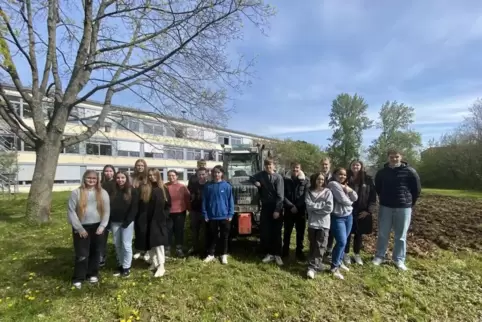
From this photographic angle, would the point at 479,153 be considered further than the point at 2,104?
Yes

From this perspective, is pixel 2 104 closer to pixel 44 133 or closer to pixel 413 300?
pixel 44 133

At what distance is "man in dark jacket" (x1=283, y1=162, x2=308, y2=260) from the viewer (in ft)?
18.3

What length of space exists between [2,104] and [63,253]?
5574 mm

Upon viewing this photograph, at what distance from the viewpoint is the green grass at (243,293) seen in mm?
3994

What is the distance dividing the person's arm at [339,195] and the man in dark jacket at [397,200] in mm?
917

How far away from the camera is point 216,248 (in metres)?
5.75

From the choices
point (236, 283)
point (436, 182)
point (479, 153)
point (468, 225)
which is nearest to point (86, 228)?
point (236, 283)

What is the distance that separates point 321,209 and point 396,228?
1.61 metres

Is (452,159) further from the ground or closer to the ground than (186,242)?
further from the ground

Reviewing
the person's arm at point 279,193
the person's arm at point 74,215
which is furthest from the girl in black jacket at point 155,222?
the person's arm at point 279,193

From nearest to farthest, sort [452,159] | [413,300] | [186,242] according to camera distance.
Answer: [413,300], [186,242], [452,159]

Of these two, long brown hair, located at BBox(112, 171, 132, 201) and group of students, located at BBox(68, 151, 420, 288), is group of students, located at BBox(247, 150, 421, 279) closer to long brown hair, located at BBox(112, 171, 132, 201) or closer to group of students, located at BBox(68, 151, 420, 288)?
group of students, located at BBox(68, 151, 420, 288)

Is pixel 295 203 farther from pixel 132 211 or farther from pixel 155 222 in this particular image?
pixel 132 211

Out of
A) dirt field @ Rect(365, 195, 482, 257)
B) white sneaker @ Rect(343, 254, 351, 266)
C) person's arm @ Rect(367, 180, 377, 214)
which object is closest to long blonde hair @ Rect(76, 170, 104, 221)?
white sneaker @ Rect(343, 254, 351, 266)
